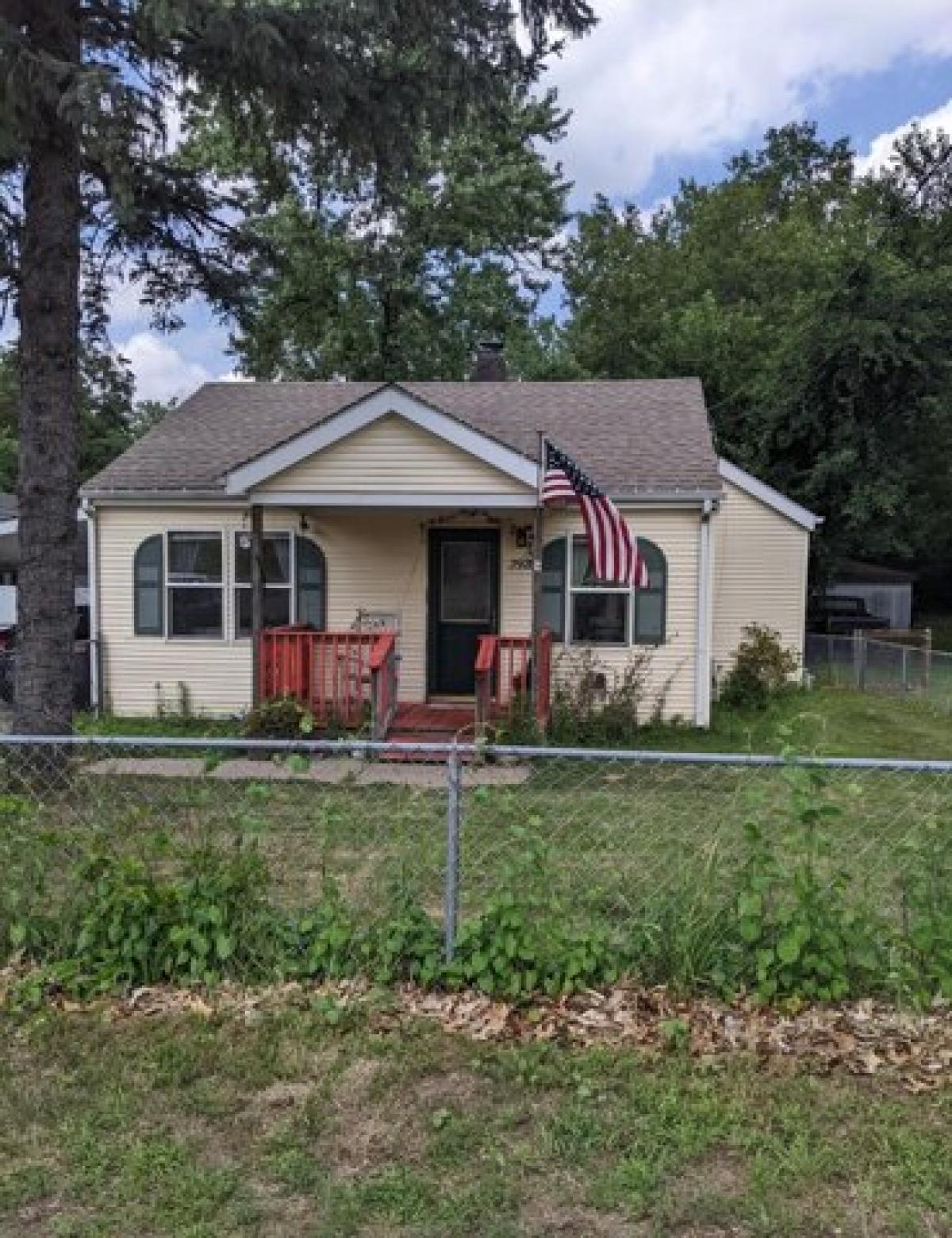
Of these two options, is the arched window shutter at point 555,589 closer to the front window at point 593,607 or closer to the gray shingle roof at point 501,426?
the front window at point 593,607

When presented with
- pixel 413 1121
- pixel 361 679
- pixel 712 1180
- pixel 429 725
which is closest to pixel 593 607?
pixel 429 725

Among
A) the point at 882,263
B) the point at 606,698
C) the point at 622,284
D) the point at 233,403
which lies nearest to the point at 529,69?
the point at 606,698

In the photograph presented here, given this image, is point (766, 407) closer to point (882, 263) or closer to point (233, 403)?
point (882, 263)

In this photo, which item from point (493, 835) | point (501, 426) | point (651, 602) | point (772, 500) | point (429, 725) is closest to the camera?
point (493, 835)

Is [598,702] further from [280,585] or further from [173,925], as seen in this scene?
[173,925]

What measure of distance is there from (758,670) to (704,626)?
2427 millimetres

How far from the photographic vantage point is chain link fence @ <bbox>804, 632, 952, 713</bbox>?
14.5 meters

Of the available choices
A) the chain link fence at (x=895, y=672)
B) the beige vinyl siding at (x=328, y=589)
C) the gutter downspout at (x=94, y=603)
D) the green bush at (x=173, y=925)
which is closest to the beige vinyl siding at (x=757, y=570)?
the chain link fence at (x=895, y=672)

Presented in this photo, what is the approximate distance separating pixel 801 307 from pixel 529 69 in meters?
15.7

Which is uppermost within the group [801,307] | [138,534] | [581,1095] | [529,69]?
[801,307]

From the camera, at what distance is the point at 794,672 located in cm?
1450

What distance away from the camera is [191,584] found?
1233 cm

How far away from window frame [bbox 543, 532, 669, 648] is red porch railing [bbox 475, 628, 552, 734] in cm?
71

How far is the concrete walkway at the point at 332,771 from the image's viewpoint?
8502 millimetres
